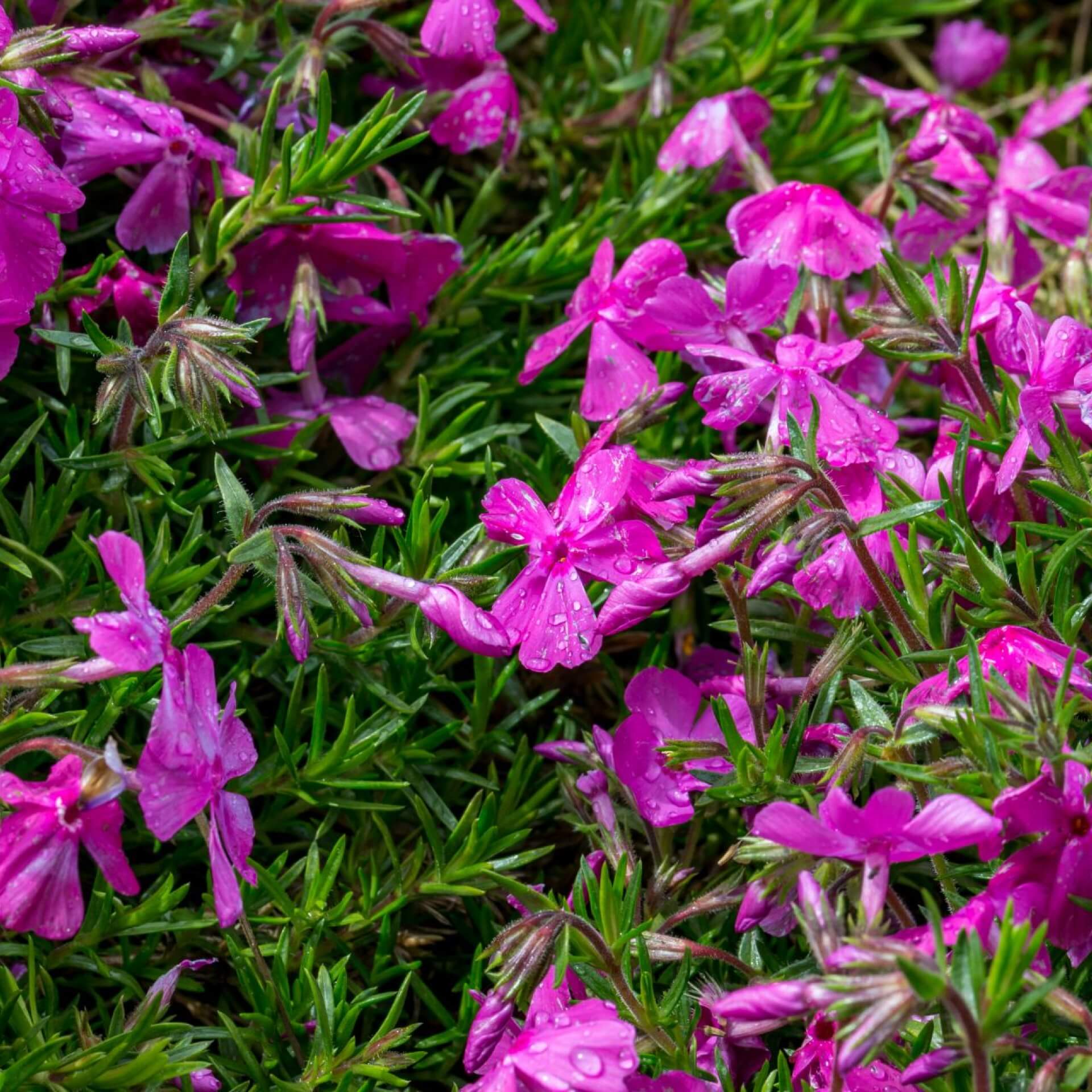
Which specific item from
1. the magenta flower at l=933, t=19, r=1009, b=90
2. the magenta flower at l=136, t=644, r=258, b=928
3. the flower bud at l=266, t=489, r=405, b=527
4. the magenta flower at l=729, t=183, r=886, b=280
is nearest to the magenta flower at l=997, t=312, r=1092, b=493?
the magenta flower at l=729, t=183, r=886, b=280

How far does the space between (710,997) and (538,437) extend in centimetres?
105

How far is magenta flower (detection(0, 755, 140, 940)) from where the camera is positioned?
4.98ft

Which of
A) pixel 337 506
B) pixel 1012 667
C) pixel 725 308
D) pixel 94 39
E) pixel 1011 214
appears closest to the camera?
pixel 1012 667

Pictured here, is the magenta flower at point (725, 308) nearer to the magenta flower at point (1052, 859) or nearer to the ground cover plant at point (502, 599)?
the ground cover plant at point (502, 599)

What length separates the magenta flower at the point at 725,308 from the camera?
2.07 metres

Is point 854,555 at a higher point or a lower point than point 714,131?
lower

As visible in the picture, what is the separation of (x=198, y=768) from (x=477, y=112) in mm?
1335

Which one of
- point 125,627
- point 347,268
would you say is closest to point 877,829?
point 125,627

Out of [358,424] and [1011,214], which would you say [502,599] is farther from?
[1011,214]

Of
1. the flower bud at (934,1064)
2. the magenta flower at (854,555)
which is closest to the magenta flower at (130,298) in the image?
the magenta flower at (854,555)

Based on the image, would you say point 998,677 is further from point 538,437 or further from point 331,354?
point 331,354

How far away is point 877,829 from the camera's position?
1.45m

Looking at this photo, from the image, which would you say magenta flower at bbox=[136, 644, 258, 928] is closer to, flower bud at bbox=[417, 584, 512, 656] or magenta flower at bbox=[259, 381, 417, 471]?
flower bud at bbox=[417, 584, 512, 656]

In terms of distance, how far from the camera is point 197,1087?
168 centimetres
